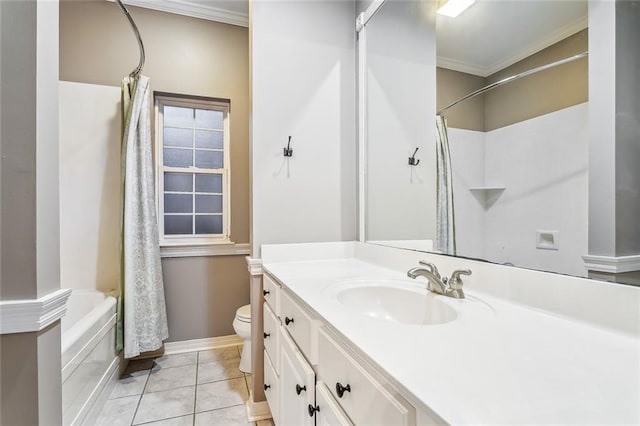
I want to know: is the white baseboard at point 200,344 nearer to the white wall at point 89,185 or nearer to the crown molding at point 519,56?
the white wall at point 89,185

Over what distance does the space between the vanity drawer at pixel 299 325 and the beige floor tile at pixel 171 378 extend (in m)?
1.24

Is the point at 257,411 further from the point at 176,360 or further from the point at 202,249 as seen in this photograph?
the point at 202,249

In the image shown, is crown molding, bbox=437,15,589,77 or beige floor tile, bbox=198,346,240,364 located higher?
crown molding, bbox=437,15,589,77

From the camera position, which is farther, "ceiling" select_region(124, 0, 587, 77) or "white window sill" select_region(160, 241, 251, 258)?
"white window sill" select_region(160, 241, 251, 258)

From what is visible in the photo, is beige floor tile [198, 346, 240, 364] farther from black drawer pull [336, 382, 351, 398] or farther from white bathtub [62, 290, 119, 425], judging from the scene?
black drawer pull [336, 382, 351, 398]

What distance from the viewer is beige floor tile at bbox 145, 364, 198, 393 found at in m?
1.91

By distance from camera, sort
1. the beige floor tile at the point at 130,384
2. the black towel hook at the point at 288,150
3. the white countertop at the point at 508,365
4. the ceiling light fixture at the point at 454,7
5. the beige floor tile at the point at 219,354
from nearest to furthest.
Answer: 1. the white countertop at the point at 508,365
2. the ceiling light fixture at the point at 454,7
3. the black towel hook at the point at 288,150
4. the beige floor tile at the point at 130,384
5. the beige floor tile at the point at 219,354

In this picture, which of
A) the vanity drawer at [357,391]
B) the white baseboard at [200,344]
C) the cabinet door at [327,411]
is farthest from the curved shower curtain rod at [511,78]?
the white baseboard at [200,344]

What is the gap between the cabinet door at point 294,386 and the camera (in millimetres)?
910

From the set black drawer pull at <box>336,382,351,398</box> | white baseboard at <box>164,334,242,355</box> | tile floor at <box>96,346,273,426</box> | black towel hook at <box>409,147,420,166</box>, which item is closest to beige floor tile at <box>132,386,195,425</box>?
tile floor at <box>96,346,273,426</box>

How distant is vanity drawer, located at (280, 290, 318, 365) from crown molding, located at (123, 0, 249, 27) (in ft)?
7.76

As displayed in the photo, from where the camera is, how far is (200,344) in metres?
2.42

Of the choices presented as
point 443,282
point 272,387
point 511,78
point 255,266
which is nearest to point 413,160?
point 511,78

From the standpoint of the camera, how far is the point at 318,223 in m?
1.76
